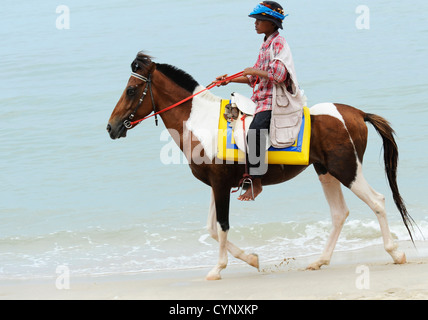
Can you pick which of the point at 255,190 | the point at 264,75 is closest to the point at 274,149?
the point at 255,190

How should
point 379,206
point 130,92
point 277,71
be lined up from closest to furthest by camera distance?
point 277,71 → point 130,92 → point 379,206

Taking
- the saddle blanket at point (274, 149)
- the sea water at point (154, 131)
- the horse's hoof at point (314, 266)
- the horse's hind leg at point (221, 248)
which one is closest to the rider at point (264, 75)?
the saddle blanket at point (274, 149)

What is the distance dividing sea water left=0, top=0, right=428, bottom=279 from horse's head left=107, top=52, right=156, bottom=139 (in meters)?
2.01

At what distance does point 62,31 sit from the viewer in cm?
2620

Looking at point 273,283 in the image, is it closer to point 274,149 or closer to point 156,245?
point 274,149

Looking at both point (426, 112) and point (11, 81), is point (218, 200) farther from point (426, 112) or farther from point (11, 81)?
point (11, 81)

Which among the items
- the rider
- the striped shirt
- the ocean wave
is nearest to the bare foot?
the rider

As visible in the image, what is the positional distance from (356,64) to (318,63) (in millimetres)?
1014

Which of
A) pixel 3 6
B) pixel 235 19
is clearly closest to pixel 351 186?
pixel 235 19

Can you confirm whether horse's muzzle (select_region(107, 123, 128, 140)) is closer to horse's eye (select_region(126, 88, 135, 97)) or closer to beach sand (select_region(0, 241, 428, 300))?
horse's eye (select_region(126, 88, 135, 97))

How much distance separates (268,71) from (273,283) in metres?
1.78

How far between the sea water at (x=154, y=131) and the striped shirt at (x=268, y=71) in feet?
7.37

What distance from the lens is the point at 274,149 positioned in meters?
6.26

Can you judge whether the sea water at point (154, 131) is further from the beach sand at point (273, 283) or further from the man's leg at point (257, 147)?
the man's leg at point (257, 147)
